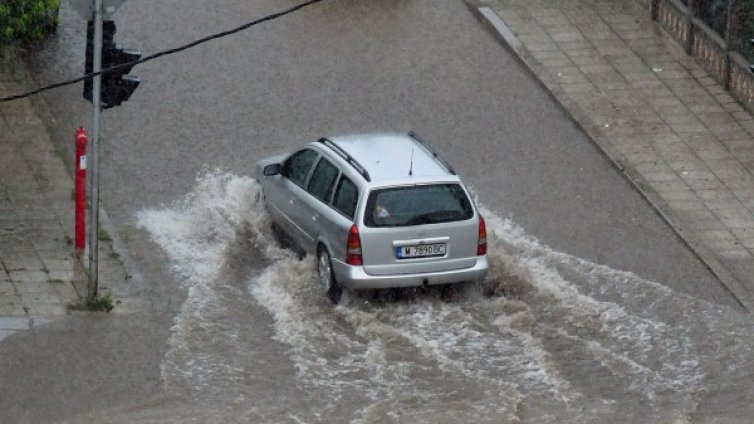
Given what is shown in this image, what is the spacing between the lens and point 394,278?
50.5 ft

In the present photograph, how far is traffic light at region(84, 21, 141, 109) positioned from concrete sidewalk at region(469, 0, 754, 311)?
674 cm

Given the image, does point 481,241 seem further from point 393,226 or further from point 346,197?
point 346,197

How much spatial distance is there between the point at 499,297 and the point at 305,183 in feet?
8.15

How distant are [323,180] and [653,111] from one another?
6903 millimetres

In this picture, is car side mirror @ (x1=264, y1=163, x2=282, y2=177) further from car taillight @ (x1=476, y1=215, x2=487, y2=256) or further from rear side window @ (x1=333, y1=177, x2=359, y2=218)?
car taillight @ (x1=476, y1=215, x2=487, y2=256)

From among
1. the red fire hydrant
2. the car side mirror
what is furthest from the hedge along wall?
the red fire hydrant

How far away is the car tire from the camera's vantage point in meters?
15.7

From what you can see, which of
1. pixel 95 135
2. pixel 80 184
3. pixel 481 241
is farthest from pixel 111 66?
pixel 481 241

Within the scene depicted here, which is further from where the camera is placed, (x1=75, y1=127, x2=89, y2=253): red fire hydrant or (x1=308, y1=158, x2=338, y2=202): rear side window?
(x1=75, y1=127, x2=89, y2=253): red fire hydrant

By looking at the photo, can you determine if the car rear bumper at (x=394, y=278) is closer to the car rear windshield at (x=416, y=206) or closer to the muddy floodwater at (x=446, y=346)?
the muddy floodwater at (x=446, y=346)

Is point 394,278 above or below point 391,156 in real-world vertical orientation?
below

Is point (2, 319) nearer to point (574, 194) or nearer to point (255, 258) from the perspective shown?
point (255, 258)

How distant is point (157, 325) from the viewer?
15133 millimetres

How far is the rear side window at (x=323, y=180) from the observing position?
1623 cm
